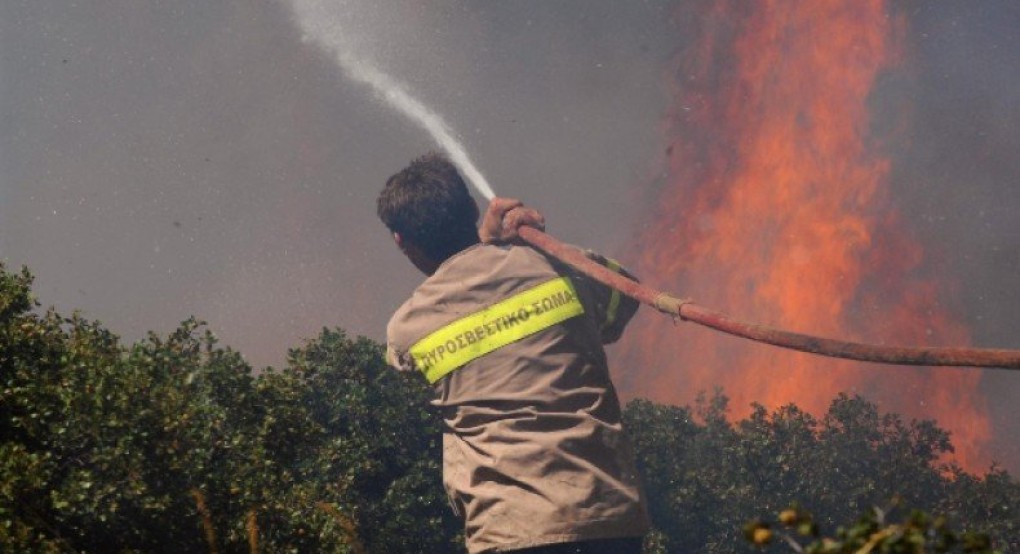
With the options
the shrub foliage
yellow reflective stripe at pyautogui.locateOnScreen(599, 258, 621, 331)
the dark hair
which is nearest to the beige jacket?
yellow reflective stripe at pyautogui.locateOnScreen(599, 258, 621, 331)

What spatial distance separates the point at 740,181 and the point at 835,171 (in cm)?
523

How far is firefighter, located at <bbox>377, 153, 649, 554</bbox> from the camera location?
7176 millimetres

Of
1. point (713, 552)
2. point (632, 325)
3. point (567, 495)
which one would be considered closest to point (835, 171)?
point (632, 325)

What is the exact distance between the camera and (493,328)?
7.66m

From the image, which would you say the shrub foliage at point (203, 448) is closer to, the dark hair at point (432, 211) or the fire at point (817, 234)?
the dark hair at point (432, 211)

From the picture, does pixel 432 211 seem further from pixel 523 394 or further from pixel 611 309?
pixel 523 394

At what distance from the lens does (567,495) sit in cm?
712

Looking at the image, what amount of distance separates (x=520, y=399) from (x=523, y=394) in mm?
48

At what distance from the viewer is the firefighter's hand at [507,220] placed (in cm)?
884

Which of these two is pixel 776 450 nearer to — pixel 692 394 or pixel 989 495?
pixel 989 495

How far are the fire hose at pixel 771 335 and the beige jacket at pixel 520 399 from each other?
0.76ft

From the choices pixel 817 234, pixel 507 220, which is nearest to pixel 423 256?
pixel 507 220

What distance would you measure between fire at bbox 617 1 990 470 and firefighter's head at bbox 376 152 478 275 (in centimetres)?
3005

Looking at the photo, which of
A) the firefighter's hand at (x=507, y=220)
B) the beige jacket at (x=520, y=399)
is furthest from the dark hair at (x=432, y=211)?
the beige jacket at (x=520, y=399)
